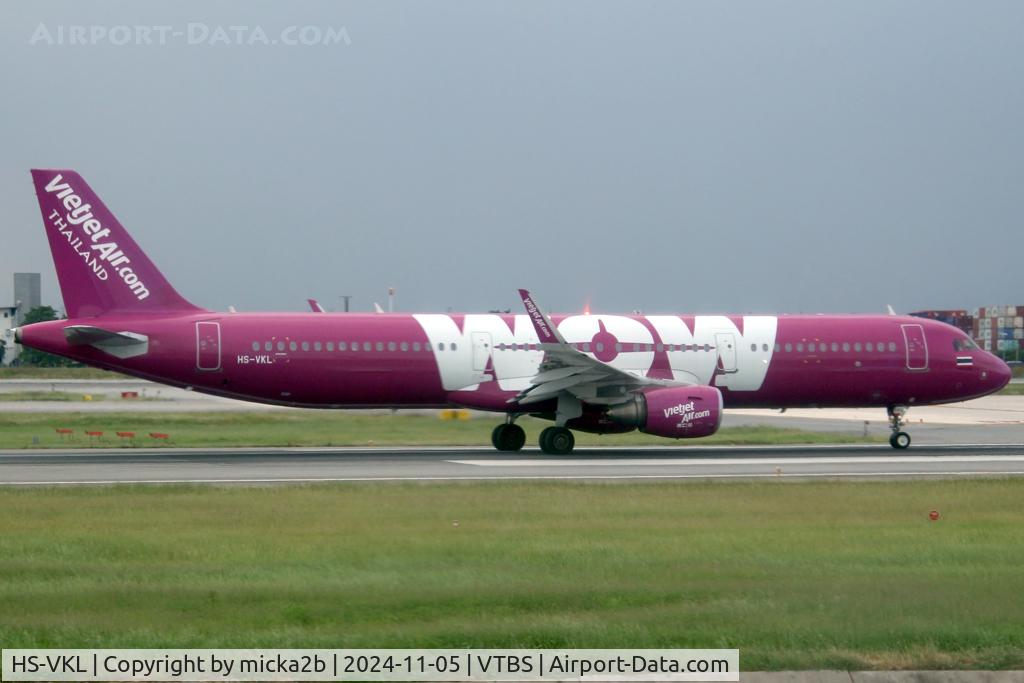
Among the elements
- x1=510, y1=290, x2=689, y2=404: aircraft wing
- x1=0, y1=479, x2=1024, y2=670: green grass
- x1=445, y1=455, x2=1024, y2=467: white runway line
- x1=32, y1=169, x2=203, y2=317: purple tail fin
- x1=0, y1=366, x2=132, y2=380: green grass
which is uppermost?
x1=32, y1=169, x2=203, y2=317: purple tail fin

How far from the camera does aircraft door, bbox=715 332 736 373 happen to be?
31.6 meters

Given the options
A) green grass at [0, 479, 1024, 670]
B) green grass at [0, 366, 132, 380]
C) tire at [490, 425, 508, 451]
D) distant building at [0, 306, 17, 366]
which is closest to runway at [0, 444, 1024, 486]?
tire at [490, 425, 508, 451]

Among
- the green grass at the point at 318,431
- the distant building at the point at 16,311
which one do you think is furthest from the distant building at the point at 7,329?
the green grass at the point at 318,431

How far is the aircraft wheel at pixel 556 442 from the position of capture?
96.7 feet

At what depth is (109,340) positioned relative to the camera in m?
28.4

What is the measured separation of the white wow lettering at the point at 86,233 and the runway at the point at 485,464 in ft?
13.8

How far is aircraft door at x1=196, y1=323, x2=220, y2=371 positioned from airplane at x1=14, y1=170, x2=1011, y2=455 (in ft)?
0.09

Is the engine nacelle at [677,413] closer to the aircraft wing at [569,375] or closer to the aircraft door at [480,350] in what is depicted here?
the aircraft wing at [569,375]

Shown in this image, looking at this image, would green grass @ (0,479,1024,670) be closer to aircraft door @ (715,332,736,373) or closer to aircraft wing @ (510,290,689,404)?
aircraft wing @ (510,290,689,404)

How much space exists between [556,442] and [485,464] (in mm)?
3760

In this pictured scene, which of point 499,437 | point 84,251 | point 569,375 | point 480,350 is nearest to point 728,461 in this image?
A: point 569,375

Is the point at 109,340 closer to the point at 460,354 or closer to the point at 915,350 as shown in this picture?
the point at 460,354

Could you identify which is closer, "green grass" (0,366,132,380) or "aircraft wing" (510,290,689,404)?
"aircraft wing" (510,290,689,404)

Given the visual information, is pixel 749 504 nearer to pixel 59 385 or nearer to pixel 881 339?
pixel 881 339
